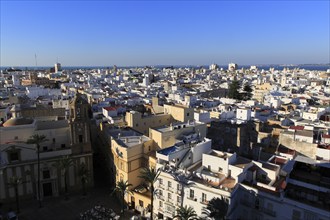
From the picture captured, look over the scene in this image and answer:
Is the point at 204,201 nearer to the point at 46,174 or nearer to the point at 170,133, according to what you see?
the point at 170,133

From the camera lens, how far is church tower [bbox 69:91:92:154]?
36.5 meters

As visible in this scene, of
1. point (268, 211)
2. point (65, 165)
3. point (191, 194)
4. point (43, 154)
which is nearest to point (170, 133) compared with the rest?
point (191, 194)

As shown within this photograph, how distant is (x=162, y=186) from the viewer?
29266mm

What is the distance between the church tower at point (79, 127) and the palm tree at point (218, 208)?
68.1 feet

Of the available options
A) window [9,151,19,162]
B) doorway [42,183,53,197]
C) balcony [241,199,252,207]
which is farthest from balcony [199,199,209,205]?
window [9,151,19,162]

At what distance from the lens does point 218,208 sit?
22.9 meters

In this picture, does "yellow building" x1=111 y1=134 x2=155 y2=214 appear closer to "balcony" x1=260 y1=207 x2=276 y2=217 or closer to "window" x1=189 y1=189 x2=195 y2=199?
"window" x1=189 y1=189 x2=195 y2=199

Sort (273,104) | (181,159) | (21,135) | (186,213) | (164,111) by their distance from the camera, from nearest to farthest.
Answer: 1. (186,213)
2. (181,159)
3. (21,135)
4. (164,111)
5. (273,104)

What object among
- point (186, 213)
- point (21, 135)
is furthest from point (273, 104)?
point (21, 135)

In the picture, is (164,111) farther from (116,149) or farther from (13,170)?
(13,170)

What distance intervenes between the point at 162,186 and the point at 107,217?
8266 mm

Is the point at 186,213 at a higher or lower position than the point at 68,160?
lower

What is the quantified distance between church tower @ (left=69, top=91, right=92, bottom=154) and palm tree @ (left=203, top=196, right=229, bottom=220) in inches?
817

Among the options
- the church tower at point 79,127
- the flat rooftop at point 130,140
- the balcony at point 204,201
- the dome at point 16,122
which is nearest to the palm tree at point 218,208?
the balcony at point 204,201
